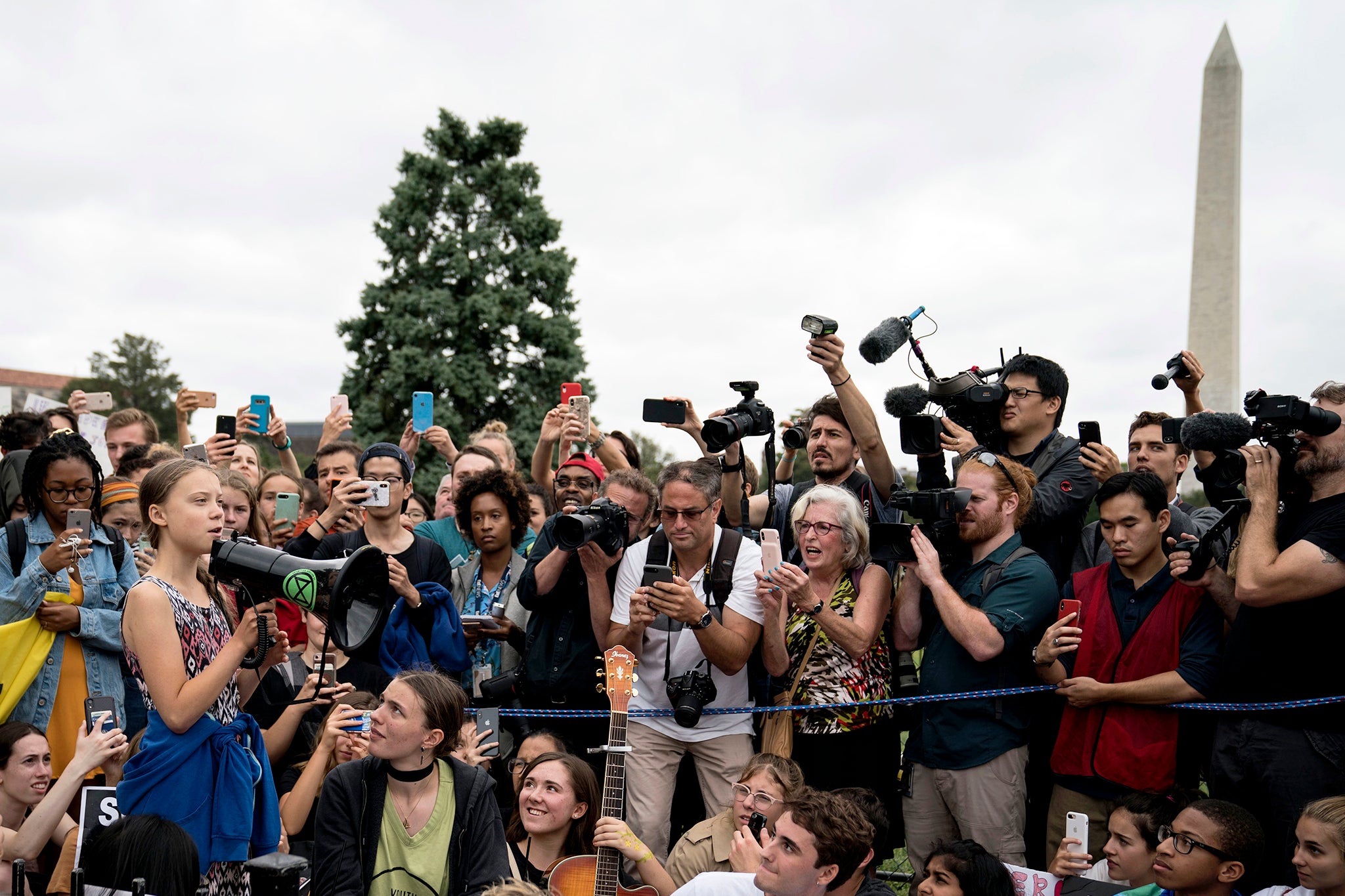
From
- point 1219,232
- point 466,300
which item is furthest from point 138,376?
point 1219,232

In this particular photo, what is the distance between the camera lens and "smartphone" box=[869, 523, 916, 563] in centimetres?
445

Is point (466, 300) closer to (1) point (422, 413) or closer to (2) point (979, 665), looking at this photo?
(1) point (422, 413)

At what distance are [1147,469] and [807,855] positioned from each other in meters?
2.76

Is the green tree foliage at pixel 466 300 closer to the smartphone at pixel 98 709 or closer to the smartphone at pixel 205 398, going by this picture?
the smartphone at pixel 205 398

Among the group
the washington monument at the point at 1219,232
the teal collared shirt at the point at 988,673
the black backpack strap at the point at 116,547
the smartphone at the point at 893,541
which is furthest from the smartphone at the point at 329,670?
the washington monument at the point at 1219,232

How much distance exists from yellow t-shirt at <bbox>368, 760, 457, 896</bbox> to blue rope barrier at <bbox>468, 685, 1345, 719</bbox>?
91cm

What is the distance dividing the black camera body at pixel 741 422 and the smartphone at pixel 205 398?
3.44 metres

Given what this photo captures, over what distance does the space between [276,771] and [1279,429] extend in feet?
13.9

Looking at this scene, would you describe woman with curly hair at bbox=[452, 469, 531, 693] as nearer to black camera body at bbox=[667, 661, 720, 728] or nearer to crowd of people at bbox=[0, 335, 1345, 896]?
crowd of people at bbox=[0, 335, 1345, 896]

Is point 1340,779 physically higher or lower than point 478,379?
lower

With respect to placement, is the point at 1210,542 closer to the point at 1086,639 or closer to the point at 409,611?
the point at 1086,639

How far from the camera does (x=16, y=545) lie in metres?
4.82

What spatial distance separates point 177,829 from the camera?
3.59 m

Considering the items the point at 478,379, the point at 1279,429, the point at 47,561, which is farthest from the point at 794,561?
the point at 478,379
